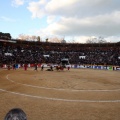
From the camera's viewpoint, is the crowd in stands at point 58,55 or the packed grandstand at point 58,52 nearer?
the crowd in stands at point 58,55

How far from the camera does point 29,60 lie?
88.5 m

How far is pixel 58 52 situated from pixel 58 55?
301 centimetres

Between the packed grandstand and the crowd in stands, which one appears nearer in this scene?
the crowd in stands

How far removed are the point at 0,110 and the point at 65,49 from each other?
9069 cm

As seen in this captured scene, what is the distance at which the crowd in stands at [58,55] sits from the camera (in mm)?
86688

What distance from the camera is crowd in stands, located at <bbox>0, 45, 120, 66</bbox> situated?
284ft

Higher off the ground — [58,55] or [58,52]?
[58,52]

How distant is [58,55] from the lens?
99.9m

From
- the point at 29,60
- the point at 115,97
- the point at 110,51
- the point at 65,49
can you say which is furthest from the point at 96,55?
the point at 115,97

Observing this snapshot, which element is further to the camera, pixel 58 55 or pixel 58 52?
pixel 58 52

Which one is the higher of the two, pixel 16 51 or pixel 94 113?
pixel 16 51

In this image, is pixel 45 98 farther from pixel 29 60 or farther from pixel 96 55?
pixel 96 55

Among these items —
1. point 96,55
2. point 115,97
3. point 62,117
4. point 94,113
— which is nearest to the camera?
point 62,117

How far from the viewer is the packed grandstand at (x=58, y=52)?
8772 cm
